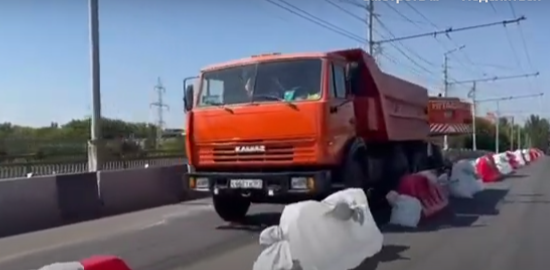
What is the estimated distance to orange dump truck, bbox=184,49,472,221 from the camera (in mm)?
10750

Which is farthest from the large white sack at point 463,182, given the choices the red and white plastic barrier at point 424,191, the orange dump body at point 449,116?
the red and white plastic barrier at point 424,191

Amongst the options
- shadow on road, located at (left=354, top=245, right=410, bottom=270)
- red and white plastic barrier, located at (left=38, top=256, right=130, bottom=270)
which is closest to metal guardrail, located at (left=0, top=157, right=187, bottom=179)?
shadow on road, located at (left=354, top=245, right=410, bottom=270)

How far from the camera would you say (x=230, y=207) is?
12992 millimetres

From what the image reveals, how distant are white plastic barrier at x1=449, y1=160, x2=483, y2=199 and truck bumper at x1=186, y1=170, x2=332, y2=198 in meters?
7.34

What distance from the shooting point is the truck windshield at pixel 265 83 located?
10945 mm

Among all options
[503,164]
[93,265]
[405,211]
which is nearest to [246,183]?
[405,211]

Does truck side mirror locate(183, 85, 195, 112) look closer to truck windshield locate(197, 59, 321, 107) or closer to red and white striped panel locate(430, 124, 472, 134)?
truck windshield locate(197, 59, 321, 107)

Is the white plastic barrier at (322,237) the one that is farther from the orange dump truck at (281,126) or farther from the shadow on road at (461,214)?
the shadow on road at (461,214)

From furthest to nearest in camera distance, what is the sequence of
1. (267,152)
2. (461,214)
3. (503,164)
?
(503,164) → (461,214) → (267,152)

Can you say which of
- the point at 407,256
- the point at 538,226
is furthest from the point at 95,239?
the point at 538,226

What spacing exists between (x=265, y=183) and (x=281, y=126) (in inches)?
34.5

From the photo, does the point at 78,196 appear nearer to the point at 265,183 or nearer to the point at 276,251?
the point at 265,183

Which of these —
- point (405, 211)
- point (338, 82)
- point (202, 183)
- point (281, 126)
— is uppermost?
point (338, 82)

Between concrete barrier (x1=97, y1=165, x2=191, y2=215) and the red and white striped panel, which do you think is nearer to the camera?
concrete barrier (x1=97, y1=165, x2=191, y2=215)
